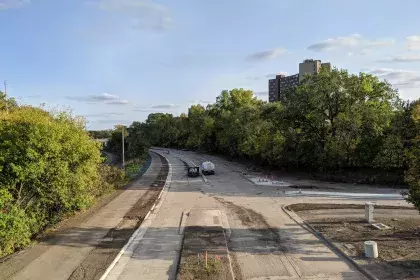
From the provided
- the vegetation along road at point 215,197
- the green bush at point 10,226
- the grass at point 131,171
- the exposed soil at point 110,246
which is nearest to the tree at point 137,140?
the grass at point 131,171

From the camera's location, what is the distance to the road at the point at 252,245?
12.9 m

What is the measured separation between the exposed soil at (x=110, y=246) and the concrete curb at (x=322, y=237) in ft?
28.9

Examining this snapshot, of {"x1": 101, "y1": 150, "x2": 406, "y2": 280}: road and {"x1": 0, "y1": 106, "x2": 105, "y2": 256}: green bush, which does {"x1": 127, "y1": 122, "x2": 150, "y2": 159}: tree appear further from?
{"x1": 0, "y1": 106, "x2": 105, "y2": 256}: green bush

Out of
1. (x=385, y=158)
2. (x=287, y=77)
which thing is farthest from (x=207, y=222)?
(x=287, y=77)

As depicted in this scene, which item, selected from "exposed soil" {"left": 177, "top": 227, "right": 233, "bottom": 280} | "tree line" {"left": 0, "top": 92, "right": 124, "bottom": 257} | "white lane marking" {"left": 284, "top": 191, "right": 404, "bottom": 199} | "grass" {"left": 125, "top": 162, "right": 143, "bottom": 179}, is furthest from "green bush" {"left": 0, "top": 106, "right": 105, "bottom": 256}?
"grass" {"left": 125, "top": 162, "right": 143, "bottom": 179}

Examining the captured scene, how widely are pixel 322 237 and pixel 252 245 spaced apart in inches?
135

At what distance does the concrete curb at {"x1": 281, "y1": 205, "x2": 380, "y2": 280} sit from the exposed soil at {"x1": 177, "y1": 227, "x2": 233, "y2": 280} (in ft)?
14.7

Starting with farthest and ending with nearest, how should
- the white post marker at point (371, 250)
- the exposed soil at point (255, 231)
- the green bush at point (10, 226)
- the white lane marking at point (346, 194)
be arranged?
1. the white lane marking at point (346, 194)
2. the exposed soil at point (255, 231)
3. the white post marker at point (371, 250)
4. the green bush at point (10, 226)

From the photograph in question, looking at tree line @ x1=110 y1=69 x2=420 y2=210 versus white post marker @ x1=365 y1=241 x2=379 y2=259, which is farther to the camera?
tree line @ x1=110 y1=69 x2=420 y2=210

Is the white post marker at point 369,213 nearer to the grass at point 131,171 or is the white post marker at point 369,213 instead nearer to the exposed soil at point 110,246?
the exposed soil at point 110,246

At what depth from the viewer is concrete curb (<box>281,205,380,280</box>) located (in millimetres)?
12477

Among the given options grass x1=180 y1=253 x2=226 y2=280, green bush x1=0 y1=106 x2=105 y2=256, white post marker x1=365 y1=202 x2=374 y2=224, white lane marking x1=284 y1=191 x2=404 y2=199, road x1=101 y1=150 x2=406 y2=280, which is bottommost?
road x1=101 y1=150 x2=406 y2=280

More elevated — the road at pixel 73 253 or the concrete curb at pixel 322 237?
the concrete curb at pixel 322 237

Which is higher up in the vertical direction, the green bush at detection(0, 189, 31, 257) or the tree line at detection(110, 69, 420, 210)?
the tree line at detection(110, 69, 420, 210)
